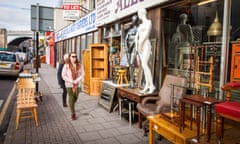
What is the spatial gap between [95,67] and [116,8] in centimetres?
231

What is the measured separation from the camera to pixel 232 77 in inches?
121

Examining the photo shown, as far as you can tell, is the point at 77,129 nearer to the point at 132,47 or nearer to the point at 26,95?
the point at 26,95

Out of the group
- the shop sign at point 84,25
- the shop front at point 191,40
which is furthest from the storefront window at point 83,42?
the shop front at point 191,40

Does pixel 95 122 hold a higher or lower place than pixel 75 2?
lower

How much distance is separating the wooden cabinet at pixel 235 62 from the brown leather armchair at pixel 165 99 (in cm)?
75

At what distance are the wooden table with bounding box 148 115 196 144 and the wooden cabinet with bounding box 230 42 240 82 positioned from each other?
128 cm

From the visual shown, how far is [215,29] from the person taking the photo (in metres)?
3.43

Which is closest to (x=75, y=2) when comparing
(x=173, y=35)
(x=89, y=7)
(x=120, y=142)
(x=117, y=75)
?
(x=89, y=7)

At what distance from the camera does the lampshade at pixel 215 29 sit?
335 centimetres

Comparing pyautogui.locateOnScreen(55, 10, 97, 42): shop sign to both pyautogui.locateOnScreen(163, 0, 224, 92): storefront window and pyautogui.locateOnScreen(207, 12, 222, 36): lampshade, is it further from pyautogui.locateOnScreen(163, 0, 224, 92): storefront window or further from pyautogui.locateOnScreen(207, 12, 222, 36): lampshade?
pyautogui.locateOnScreen(207, 12, 222, 36): lampshade

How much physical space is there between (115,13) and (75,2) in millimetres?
4987

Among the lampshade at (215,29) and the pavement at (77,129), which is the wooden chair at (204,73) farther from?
the pavement at (77,129)

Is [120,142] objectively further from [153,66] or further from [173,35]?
[173,35]

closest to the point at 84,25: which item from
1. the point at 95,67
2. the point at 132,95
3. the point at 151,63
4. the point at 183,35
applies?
the point at 95,67
